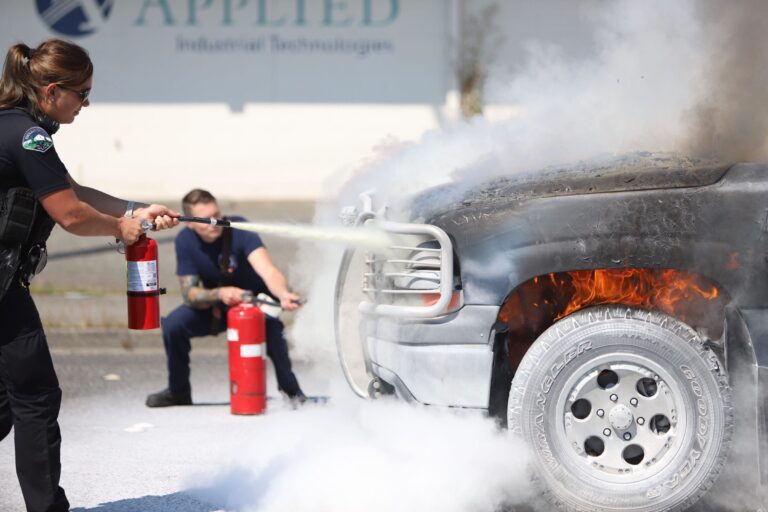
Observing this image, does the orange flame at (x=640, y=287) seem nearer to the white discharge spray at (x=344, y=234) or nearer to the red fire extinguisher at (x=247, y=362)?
the white discharge spray at (x=344, y=234)

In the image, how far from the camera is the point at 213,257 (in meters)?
6.82

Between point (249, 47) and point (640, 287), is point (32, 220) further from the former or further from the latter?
point (249, 47)

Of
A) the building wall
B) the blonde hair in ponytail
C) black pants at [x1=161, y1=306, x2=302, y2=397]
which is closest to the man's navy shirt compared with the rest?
black pants at [x1=161, y1=306, x2=302, y2=397]

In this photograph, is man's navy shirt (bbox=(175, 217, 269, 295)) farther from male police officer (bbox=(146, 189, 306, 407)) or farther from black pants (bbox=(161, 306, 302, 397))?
black pants (bbox=(161, 306, 302, 397))

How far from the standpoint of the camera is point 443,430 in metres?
4.25

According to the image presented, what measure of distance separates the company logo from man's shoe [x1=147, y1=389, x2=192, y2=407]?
1136cm

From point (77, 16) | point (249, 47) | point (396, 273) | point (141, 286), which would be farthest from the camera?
point (77, 16)

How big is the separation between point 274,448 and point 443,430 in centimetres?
132

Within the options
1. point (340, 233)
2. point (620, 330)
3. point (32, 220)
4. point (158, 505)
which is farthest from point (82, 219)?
point (620, 330)

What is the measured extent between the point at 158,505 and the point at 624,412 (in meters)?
1.98

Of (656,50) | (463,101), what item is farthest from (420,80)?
(656,50)

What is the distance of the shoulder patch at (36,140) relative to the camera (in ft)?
12.6

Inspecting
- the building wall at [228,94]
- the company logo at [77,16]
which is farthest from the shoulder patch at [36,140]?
the company logo at [77,16]

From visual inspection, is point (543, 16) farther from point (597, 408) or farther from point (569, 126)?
point (597, 408)
